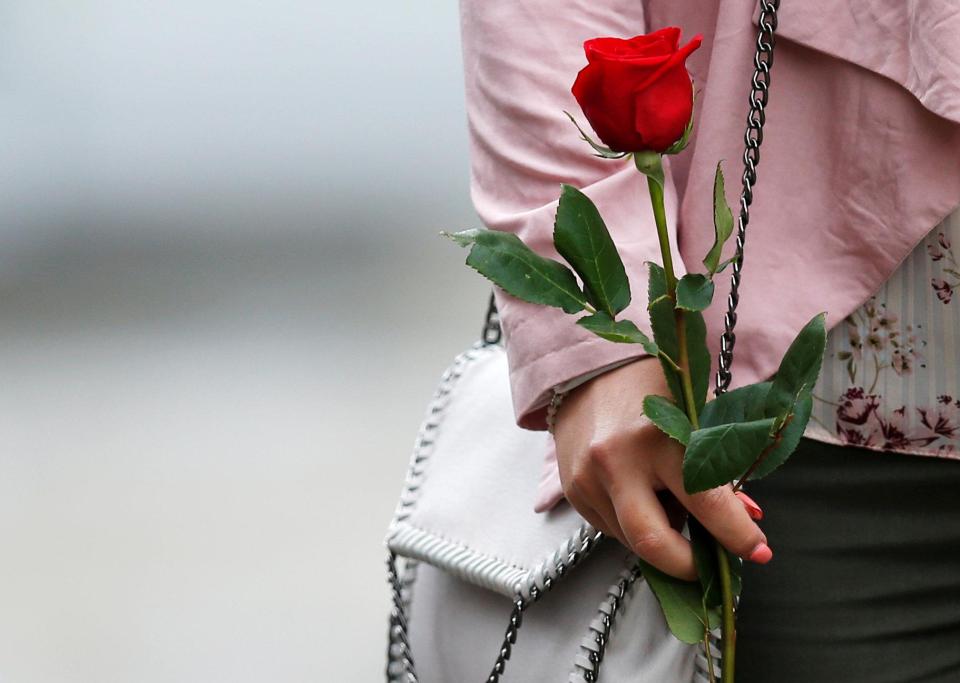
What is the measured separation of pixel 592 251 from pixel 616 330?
32 millimetres

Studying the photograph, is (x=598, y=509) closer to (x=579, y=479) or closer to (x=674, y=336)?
(x=579, y=479)

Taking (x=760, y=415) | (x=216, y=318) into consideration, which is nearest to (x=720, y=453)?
(x=760, y=415)

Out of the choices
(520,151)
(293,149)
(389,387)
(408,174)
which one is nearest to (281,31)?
(293,149)

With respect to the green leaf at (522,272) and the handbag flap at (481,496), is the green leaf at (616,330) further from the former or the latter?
the handbag flap at (481,496)

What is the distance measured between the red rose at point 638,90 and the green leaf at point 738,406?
0.10m

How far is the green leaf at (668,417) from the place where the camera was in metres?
0.44

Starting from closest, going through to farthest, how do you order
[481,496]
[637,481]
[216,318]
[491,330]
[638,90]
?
[638,90]
[637,481]
[481,496]
[491,330]
[216,318]

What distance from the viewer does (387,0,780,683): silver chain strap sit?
1.77 ft

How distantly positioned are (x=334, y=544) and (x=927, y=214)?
61.8 inches

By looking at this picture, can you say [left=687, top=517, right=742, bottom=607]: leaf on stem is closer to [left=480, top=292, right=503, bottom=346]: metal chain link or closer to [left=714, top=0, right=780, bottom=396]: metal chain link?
[left=714, top=0, right=780, bottom=396]: metal chain link

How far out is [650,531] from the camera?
1.64ft

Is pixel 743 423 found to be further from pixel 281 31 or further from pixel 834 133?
pixel 281 31

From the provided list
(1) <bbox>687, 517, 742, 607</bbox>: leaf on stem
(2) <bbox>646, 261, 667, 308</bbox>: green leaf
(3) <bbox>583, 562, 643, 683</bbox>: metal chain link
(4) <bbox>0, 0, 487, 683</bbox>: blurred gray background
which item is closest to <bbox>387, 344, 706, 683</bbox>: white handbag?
(3) <bbox>583, 562, 643, 683</bbox>: metal chain link

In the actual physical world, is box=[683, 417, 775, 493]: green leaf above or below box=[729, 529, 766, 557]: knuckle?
above
